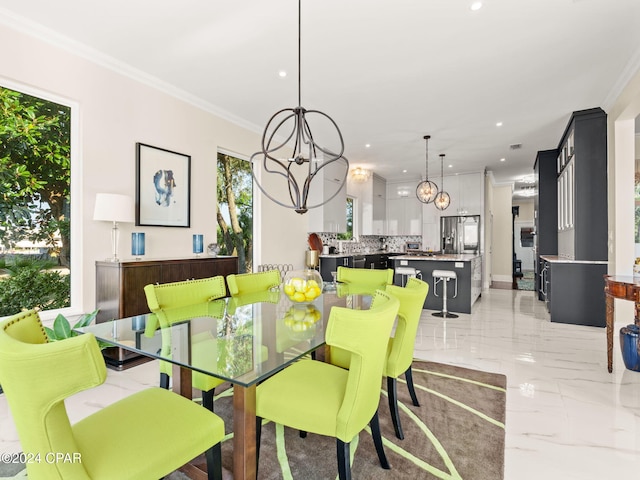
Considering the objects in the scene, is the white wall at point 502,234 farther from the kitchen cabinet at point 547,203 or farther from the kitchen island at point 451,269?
the kitchen island at point 451,269

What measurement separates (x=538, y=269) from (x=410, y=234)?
9.83ft

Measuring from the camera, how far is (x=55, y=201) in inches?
114

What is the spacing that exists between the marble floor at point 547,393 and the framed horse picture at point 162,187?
153cm

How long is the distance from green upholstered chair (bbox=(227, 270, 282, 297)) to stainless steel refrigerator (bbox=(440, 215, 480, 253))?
6233 millimetres

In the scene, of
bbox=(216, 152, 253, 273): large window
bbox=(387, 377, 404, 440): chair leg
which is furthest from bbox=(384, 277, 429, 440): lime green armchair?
bbox=(216, 152, 253, 273): large window

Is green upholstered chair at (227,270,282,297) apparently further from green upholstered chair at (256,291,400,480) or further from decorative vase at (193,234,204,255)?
decorative vase at (193,234,204,255)

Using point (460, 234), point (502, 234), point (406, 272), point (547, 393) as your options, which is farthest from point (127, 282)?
point (502, 234)

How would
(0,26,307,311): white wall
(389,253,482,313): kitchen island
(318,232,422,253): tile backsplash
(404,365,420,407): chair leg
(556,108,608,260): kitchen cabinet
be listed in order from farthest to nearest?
(318,232,422,253): tile backsplash < (389,253,482,313): kitchen island < (556,108,608,260): kitchen cabinet < (0,26,307,311): white wall < (404,365,420,407): chair leg

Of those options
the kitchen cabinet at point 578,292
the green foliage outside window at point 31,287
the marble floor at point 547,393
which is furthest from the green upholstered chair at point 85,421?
the kitchen cabinet at point 578,292

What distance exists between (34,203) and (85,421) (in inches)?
94.8

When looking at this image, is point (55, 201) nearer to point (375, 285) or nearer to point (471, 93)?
point (375, 285)

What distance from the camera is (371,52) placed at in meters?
3.00

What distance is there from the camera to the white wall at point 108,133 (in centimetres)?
274

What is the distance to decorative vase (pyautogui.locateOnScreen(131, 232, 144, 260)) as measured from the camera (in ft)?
10.5
